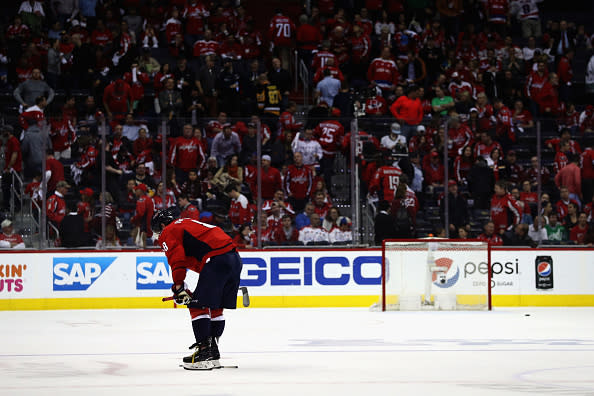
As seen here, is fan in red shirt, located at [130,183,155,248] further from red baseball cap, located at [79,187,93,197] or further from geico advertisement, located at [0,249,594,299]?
red baseball cap, located at [79,187,93,197]

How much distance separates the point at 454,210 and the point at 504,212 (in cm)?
91

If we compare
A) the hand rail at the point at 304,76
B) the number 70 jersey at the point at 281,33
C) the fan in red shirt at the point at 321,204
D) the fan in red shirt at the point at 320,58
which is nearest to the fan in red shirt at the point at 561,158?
the fan in red shirt at the point at 321,204

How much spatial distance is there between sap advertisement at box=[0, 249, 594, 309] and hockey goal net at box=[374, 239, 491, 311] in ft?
3.55

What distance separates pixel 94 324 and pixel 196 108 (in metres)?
7.15

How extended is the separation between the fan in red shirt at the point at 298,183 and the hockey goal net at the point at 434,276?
5.31 ft

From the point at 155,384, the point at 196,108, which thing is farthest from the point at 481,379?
the point at 196,108

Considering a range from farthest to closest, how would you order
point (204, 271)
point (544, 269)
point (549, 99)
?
point (549, 99) < point (544, 269) < point (204, 271)

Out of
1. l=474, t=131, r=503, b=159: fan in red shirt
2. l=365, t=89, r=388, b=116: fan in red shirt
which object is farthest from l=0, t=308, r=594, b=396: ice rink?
l=365, t=89, r=388, b=116: fan in red shirt

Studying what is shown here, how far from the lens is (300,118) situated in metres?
17.6

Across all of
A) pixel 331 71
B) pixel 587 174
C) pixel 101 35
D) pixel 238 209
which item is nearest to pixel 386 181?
pixel 238 209

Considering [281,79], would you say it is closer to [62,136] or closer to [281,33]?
[281,33]

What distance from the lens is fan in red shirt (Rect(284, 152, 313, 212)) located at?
16.8 m

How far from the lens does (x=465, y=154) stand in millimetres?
17625

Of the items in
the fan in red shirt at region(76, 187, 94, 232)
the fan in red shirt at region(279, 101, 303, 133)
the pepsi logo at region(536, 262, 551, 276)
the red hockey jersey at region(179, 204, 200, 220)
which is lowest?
the pepsi logo at region(536, 262, 551, 276)
